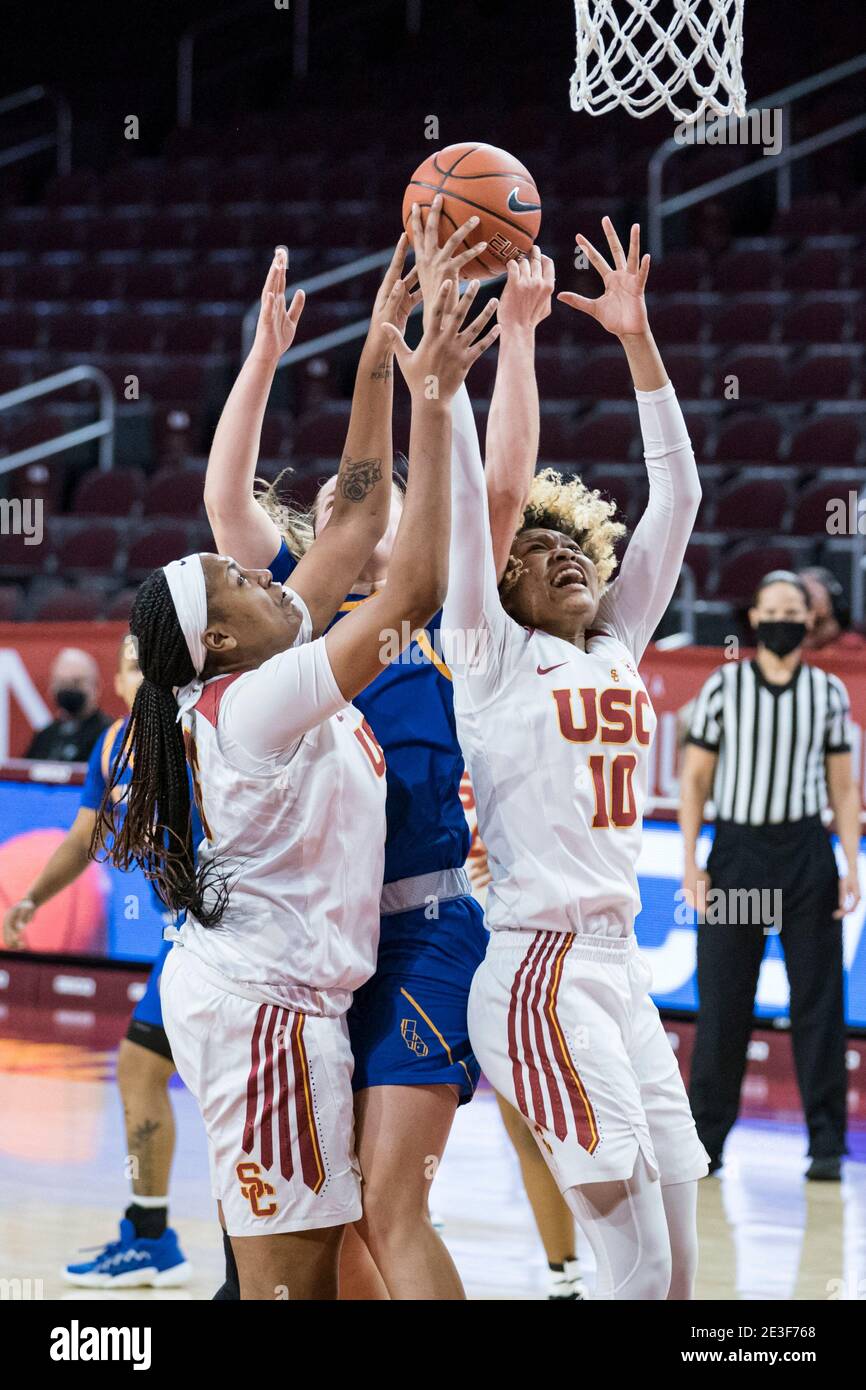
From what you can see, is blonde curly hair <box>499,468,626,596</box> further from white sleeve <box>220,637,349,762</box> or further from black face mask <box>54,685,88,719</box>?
black face mask <box>54,685,88,719</box>

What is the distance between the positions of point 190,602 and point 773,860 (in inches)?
155

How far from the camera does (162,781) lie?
3383mm

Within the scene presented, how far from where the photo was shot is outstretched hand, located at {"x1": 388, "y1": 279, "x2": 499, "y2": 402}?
312 cm

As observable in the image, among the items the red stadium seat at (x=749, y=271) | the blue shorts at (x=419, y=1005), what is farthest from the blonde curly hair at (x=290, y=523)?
the red stadium seat at (x=749, y=271)

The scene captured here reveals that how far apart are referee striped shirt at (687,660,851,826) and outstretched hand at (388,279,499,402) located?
12.7 feet

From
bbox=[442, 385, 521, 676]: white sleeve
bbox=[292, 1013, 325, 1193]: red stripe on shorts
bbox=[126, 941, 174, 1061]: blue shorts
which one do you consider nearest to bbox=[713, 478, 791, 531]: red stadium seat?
bbox=[126, 941, 174, 1061]: blue shorts

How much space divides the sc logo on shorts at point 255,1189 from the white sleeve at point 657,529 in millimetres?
1293

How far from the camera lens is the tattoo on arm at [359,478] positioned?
364 centimetres

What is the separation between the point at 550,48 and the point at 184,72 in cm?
340

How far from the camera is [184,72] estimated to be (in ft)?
55.2

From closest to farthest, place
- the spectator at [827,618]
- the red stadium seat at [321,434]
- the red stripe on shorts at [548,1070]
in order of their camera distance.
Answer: the red stripe on shorts at [548,1070], the spectator at [827,618], the red stadium seat at [321,434]

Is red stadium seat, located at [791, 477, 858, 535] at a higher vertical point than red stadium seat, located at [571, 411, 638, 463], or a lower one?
lower

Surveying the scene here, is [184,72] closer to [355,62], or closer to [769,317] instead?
[355,62]

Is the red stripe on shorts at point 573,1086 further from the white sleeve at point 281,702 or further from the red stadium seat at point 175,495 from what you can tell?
the red stadium seat at point 175,495
